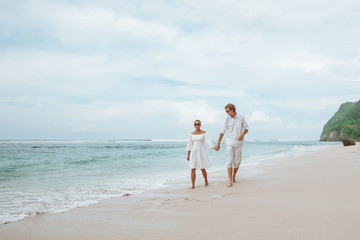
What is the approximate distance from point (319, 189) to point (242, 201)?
1.60 m

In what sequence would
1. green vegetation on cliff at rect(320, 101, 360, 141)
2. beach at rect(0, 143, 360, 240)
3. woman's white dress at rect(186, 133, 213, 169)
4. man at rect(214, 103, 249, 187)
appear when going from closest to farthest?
beach at rect(0, 143, 360, 240) < man at rect(214, 103, 249, 187) < woman's white dress at rect(186, 133, 213, 169) < green vegetation on cliff at rect(320, 101, 360, 141)

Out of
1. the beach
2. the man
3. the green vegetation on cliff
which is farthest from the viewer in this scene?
the green vegetation on cliff

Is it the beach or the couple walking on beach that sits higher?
the couple walking on beach

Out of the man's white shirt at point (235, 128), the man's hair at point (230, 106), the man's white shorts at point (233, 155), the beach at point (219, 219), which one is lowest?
the beach at point (219, 219)

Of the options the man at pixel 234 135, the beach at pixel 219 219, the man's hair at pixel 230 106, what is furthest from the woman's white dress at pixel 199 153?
the beach at pixel 219 219

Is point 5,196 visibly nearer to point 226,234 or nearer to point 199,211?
point 199,211

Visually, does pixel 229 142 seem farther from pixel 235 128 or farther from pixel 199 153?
pixel 199 153

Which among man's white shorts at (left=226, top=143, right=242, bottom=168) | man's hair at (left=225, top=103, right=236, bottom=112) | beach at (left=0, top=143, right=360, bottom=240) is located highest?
man's hair at (left=225, top=103, right=236, bottom=112)

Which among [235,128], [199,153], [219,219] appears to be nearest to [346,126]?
[235,128]

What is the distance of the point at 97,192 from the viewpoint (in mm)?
6938

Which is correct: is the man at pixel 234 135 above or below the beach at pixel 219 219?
above

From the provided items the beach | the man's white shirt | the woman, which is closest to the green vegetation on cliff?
the man's white shirt

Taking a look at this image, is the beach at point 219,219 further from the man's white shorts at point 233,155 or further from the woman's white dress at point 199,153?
the woman's white dress at point 199,153

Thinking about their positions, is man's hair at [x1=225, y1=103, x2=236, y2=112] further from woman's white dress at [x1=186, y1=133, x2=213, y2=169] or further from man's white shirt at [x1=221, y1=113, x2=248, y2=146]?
woman's white dress at [x1=186, y1=133, x2=213, y2=169]
